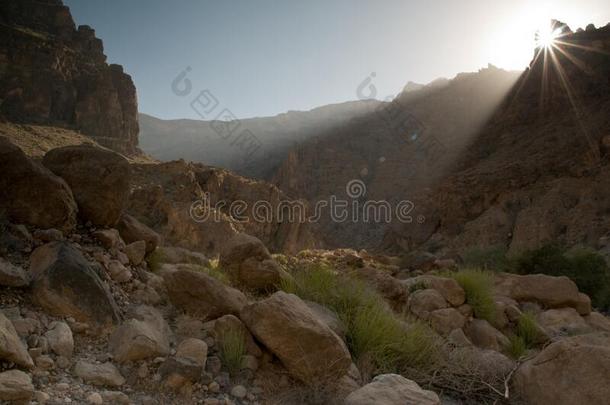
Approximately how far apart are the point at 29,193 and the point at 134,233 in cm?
129

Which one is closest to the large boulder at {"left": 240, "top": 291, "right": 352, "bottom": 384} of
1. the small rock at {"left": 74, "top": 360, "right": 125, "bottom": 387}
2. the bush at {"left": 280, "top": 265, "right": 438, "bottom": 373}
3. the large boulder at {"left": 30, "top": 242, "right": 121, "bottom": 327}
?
the bush at {"left": 280, "top": 265, "right": 438, "bottom": 373}

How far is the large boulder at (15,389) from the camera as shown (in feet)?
6.81

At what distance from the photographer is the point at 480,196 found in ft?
115

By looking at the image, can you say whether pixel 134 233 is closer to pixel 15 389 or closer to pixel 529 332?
pixel 15 389

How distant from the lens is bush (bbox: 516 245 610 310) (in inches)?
533

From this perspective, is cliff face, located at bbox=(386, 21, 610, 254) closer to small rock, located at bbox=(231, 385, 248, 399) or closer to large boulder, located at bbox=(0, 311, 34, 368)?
small rock, located at bbox=(231, 385, 248, 399)

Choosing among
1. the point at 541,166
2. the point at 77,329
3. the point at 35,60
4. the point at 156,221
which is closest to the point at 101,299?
the point at 77,329

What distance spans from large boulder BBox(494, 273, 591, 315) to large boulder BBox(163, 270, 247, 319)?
7367mm

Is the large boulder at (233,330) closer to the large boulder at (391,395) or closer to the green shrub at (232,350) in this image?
the green shrub at (232,350)

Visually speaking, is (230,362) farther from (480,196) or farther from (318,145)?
(318,145)

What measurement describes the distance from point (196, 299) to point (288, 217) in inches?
1442

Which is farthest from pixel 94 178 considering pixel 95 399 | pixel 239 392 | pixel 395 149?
pixel 395 149

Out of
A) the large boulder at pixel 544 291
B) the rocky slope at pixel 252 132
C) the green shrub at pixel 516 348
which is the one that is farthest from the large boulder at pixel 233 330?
the rocky slope at pixel 252 132

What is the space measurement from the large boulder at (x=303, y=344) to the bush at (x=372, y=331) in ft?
1.68
